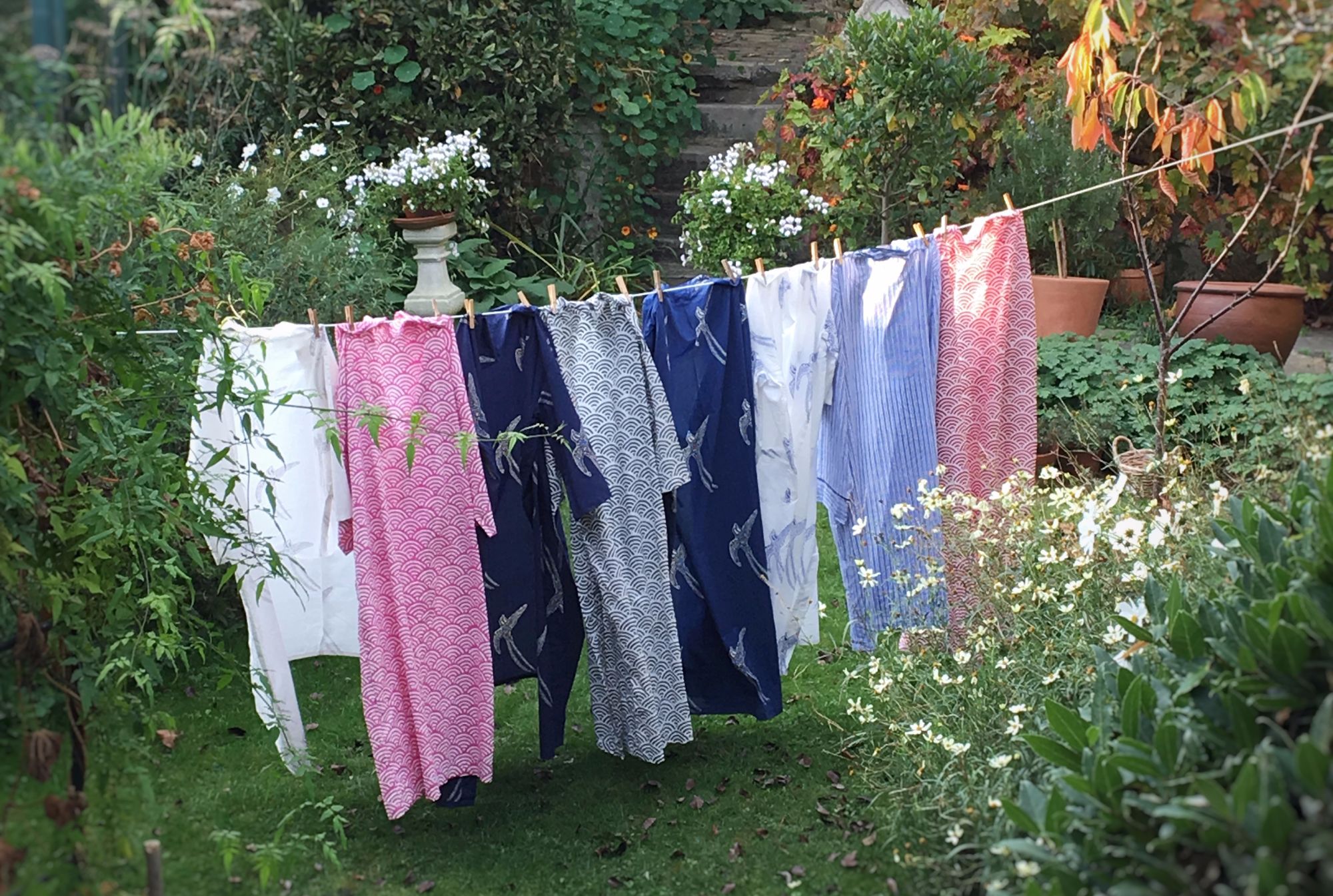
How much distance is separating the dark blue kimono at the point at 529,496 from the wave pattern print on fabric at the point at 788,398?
492mm

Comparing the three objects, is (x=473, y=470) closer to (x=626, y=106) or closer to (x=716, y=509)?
(x=716, y=509)

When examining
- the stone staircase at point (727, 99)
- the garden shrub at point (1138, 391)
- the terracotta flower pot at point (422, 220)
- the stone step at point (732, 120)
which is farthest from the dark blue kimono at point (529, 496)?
the stone step at point (732, 120)

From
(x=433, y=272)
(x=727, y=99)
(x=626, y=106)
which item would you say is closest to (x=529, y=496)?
(x=433, y=272)

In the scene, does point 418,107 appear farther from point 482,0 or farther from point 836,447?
point 836,447

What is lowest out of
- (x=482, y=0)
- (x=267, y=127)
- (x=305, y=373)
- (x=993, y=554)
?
(x=993, y=554)

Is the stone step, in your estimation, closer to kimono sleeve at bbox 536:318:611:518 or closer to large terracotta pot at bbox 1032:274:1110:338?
large terracotta pot at bbox 1032:274:1110:338

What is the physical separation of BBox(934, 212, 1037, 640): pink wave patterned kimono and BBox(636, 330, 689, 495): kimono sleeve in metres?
0.72

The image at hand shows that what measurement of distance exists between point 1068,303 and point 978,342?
244cm

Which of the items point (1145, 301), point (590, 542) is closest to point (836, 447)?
point (590, 542)

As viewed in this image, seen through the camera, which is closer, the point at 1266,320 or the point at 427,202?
the point at 1266,320

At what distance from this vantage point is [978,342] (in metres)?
3.26

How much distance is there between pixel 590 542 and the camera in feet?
9.80

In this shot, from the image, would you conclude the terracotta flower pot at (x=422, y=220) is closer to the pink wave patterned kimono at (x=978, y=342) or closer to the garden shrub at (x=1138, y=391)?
the garden shrub at (x=1138, y=391)

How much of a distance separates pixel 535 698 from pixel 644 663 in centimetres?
107
